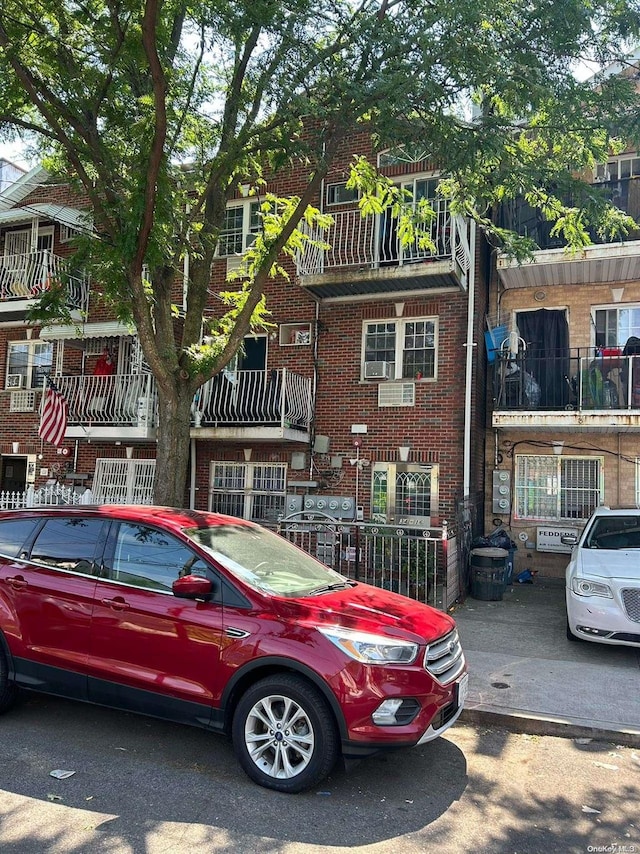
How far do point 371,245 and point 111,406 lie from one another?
621 centimetres

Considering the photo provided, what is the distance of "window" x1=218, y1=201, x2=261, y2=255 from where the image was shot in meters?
13.8

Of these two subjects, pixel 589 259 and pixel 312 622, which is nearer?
pixel 312 622

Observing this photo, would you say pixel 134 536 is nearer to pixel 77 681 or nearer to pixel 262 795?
pixel 77 681

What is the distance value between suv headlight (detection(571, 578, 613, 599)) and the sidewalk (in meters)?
0.71

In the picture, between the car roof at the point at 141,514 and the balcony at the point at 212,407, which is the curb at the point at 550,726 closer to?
the car roof at the point at 141,514

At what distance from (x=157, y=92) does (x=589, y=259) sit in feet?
25.6

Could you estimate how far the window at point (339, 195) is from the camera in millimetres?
12828

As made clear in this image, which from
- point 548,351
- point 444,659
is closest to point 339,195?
point 548,351

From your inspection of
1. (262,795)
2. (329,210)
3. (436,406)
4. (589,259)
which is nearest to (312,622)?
(262,795)

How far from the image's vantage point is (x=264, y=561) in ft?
15.9

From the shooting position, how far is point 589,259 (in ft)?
36.3

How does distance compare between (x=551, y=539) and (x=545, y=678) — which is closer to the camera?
(x=545, y=678)

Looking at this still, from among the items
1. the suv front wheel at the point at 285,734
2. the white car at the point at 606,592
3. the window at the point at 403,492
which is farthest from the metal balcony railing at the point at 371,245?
the suv front wheel at the point at 285,734

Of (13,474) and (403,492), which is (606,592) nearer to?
(403,492)
